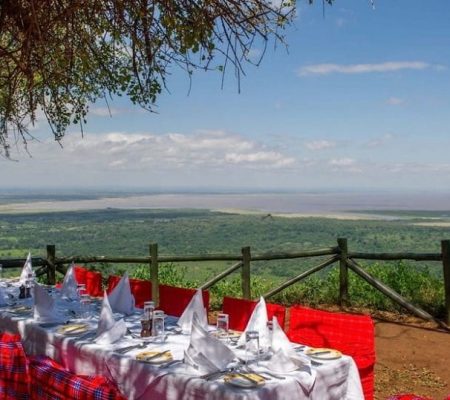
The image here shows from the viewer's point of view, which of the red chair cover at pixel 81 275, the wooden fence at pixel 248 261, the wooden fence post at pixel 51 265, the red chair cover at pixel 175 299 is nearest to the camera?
the red chair cover at pixel 175 299

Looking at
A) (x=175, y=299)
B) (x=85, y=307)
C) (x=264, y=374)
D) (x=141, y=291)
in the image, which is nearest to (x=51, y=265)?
(x=141, y=291)

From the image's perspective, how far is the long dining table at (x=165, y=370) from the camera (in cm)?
297

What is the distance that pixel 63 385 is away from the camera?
8.09 ft

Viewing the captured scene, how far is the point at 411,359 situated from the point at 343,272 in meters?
2.24

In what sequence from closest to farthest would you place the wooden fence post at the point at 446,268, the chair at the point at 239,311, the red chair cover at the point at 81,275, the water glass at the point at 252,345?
1. the water glass at the point at 252,345
2. the chair at the point at 239,311
3. the red chair cover at the point at 81,275
4. the wooden fence post at the point at 446,268

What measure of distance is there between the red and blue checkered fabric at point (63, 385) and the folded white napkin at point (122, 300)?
81.2 inches

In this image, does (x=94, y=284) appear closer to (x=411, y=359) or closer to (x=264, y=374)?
(x=411, y=359)

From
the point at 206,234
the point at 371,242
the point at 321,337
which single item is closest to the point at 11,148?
the point at 321,337

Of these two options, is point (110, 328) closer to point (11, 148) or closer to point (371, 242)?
point (11, 148)

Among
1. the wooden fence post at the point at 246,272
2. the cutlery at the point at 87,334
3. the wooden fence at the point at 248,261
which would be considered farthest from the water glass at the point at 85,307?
the wooden fence post at the point at 246,272

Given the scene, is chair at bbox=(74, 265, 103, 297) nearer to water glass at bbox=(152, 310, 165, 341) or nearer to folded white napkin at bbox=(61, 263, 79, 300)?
folded white napkin at bbox=(61, 263, 79, 300)

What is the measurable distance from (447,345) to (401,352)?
1.94ft

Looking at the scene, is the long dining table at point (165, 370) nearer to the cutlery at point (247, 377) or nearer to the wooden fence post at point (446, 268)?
the cutlery at point (247, 377)

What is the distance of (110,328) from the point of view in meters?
3.88
